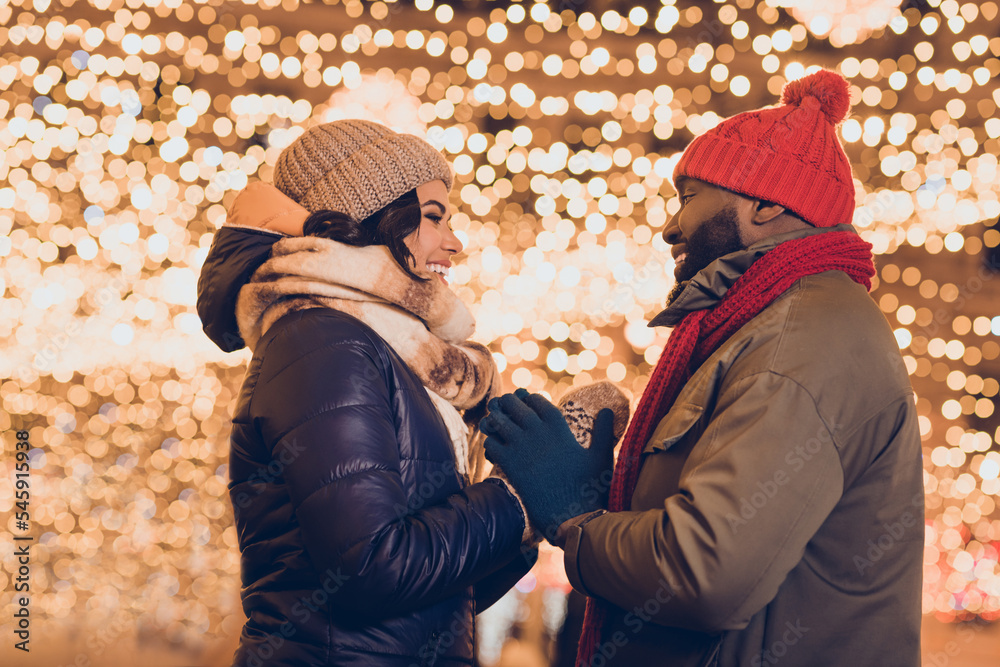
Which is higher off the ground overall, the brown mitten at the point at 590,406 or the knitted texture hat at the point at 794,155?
the knitted texture hat at the point at 794,155

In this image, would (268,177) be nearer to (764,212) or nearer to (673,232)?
(673,232)

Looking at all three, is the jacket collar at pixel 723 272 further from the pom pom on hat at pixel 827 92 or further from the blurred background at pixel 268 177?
the blurred background at pixel 268 177

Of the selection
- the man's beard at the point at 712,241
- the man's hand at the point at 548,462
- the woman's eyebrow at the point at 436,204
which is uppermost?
the woman's eyebrow at the point at 436,204

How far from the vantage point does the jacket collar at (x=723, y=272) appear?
138cm

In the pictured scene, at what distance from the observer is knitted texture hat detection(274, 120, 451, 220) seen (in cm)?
160

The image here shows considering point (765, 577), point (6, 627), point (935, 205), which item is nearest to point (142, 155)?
point (6, 627)

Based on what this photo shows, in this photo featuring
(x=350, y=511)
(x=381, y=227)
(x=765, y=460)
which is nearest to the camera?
(x=765, y=460)

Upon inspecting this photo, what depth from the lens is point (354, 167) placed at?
1614 millimetres

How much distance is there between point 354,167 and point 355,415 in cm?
65

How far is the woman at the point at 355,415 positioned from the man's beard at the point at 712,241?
56cm

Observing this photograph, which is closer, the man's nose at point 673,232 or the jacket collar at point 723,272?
the jacket collar at point 723,272

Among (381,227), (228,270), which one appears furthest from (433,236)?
(228,270)

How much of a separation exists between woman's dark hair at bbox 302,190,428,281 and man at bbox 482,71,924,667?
0.57 metres

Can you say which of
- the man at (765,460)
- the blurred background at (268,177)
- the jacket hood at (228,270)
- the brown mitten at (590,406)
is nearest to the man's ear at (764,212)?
the man at (765,460)
